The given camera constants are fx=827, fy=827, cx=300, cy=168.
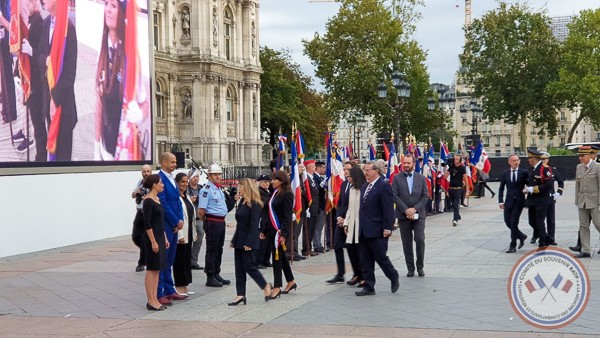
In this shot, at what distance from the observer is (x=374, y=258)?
39.0ft

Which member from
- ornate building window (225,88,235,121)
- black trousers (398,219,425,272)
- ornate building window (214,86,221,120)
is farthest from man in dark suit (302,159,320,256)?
ornate building window (225,88,235,121)

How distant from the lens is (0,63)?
18.2 meters

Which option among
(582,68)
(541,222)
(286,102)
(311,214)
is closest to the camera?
(541,222)

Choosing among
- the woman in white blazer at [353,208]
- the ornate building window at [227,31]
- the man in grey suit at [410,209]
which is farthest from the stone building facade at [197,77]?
the woman in white blazer at [353,208]

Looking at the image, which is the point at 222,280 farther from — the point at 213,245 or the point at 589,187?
the point at 589,187

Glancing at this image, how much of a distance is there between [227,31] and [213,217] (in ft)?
165

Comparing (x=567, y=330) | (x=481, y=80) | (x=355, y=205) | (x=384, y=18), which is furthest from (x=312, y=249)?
(x=481, y=80)

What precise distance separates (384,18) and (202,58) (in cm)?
1662

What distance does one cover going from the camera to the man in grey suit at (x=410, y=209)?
44.3 feet

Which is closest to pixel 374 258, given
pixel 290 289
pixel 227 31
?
pixel 290 289

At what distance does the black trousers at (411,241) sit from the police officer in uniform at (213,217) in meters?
2.98

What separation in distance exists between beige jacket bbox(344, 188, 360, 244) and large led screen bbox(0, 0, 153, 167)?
931cm

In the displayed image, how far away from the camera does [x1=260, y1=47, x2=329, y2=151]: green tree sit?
7419 centimetres

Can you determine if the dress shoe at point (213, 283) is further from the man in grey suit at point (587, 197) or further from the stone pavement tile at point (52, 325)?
the man in grey suit at point (587, 197)
